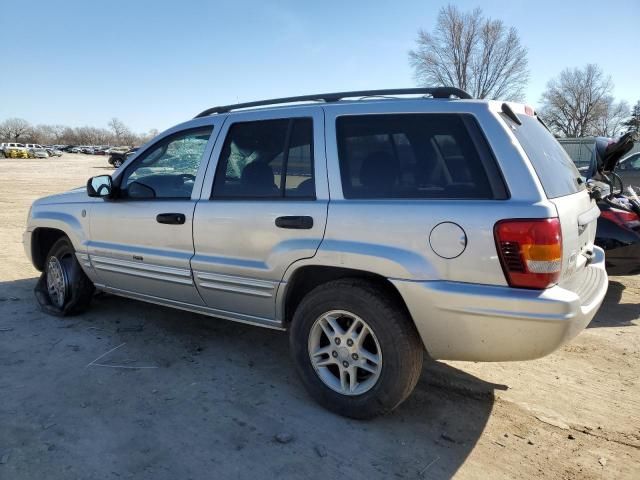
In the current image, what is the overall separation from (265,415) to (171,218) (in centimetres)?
158

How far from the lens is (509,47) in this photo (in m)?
42.8

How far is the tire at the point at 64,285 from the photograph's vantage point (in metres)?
4.54

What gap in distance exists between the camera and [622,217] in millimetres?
5008

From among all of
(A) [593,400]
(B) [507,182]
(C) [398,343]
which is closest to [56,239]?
(C) [398,343]

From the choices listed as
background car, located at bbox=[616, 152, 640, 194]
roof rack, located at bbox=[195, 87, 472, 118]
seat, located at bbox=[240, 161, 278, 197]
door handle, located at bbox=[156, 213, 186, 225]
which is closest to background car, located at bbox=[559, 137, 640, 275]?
roof rack, located at bbox=[195, 87, 472, 118]

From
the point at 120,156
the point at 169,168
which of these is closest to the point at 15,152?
the point at 120,156

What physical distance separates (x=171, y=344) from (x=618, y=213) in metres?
4.59

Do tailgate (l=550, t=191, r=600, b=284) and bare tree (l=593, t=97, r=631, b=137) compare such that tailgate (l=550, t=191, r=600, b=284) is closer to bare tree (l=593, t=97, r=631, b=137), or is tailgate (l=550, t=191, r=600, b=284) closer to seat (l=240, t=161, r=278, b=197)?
seat (l=240, t=161, r=278, b=197)

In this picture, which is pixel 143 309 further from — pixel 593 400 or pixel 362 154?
pixel 593 400

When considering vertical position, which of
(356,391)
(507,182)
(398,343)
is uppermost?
(507,182)

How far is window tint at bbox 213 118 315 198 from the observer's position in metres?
3.10

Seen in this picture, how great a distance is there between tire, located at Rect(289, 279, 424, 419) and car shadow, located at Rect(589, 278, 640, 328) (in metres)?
2.77

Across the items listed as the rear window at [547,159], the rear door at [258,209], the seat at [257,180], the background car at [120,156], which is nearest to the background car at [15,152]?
the background car at [120,156]

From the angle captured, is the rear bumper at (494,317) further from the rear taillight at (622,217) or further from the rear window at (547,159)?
the rear taillight at (622,217)
